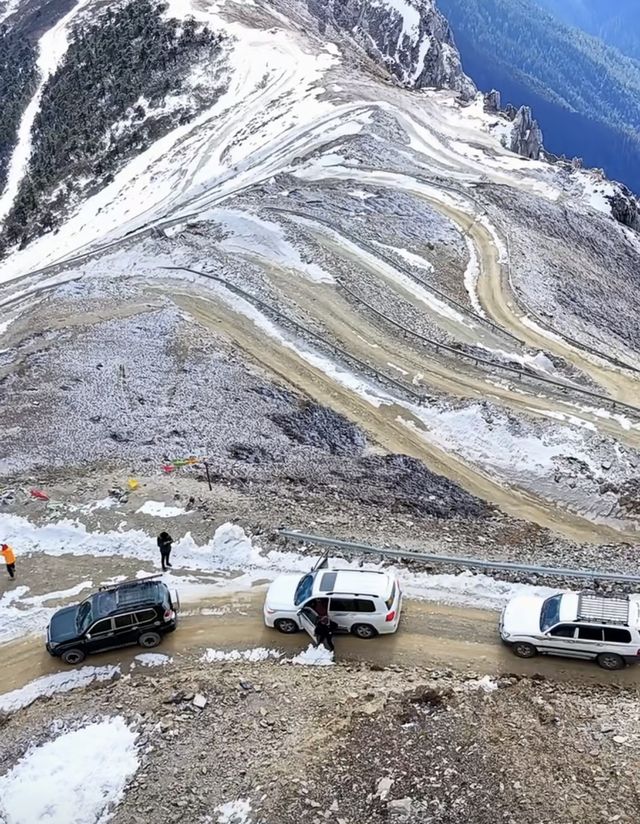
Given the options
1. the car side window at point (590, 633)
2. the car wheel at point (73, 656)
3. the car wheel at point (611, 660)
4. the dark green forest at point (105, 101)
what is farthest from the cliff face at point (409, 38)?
the car wheel at point (73, 656)

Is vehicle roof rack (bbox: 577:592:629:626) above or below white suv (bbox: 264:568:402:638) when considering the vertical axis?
above

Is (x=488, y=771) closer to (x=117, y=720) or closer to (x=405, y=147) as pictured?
(x=117, y=720)

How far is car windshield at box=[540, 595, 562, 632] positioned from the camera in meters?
18.4

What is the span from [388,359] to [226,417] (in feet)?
34.5

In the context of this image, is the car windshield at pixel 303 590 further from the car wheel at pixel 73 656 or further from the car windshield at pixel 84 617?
the car wheel at pixel 73 656

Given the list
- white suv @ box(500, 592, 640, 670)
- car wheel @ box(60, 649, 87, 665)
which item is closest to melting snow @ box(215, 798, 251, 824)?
car wheel @ box(60, 649, 87, 665)

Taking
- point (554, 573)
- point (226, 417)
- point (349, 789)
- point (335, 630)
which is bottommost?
point (349, 789)

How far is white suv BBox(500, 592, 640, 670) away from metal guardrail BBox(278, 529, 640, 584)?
133 centimetres

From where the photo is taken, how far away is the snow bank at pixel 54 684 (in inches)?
746

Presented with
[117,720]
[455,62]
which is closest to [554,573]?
[117,720]

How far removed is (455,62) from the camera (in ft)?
545

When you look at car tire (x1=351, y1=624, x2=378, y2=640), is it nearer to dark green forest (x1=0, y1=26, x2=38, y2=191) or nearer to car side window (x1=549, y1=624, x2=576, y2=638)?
car side window (x1=549, y1=624, x2=576, y2=638)

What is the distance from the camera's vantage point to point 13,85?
4139 inches

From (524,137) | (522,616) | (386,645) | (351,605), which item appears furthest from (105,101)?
(522,616)
